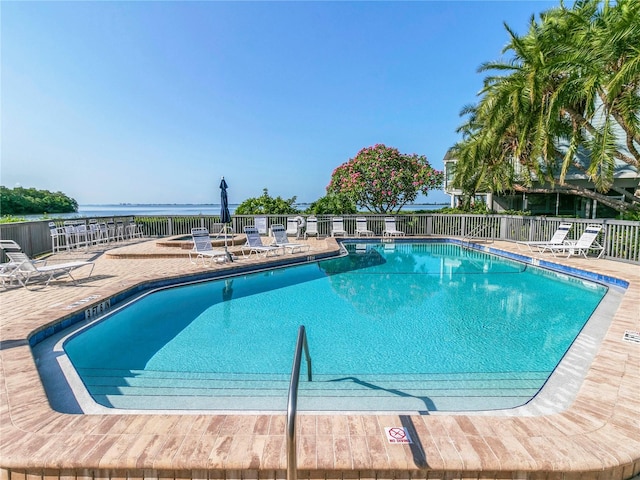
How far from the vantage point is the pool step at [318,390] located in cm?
321

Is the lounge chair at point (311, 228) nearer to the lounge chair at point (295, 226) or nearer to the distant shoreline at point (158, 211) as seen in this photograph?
the lounge chair at point (295, 226)

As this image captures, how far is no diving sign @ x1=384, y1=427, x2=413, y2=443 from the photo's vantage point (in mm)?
2287

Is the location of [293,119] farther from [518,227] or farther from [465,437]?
[465,437]

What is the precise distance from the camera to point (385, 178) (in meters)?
20.4

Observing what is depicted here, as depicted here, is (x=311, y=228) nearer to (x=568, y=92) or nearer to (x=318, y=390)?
(x=568, y=92)

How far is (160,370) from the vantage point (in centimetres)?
408

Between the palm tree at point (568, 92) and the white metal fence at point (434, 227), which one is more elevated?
the palm tree at point (568, 92)

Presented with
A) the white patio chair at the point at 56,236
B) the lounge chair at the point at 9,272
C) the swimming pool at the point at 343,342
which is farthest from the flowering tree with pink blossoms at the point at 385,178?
the lounge chair at the point at 9,272

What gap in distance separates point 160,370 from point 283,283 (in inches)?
184

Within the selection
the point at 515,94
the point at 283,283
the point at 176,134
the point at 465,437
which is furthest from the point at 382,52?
the point at 465,437

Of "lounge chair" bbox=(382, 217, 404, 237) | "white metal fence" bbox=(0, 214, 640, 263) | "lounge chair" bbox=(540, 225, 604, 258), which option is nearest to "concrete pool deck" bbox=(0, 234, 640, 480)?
"lounge chair" bbox=(540, 225, 604, 258)

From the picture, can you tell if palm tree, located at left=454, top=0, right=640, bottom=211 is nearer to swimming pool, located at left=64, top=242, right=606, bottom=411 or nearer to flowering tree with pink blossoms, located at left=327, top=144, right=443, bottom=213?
swimming pool, located at left=64, top=242, right=606, bottom=411

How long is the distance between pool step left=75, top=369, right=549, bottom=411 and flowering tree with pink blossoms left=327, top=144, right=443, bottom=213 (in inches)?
666

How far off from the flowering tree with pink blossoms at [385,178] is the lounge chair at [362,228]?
347cm
